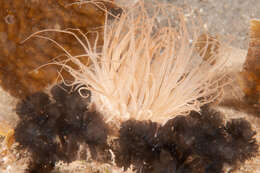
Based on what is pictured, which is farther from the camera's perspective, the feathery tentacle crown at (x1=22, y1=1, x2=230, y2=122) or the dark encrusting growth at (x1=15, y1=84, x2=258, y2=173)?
the feathery tentacle crown at (x1=22, y1=1, x2=230, y2=122)

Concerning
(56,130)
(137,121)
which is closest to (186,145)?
(137,121)

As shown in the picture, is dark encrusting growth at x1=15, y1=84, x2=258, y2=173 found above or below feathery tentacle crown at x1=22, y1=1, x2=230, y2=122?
below

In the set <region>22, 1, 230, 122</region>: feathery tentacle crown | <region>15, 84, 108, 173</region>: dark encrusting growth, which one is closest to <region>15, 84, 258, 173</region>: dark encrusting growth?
<region>15, 84, 108, 173</region>: dark encrusting growth

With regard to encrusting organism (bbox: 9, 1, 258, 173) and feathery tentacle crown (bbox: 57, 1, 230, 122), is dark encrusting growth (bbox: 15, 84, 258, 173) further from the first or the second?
feathery tentacle crown (bbox: 57, 1, 230, 122)

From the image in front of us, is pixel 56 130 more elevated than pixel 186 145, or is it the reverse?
pixel 56 130

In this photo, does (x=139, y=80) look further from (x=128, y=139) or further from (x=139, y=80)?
(x=128, y=139)

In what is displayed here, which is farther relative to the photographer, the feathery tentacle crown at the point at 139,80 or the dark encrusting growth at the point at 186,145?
the feathery tentacle crown at the point at 139,80

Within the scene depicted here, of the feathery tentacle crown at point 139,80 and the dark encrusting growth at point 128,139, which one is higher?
the feathery tentacle crown at point 139,80

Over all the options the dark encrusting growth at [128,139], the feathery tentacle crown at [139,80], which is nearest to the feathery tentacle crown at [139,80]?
the feathery tentacle crown at [139,80]

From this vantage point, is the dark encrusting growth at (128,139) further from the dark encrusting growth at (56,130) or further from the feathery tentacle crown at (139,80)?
the feathery tentacle crown at (139,80)
